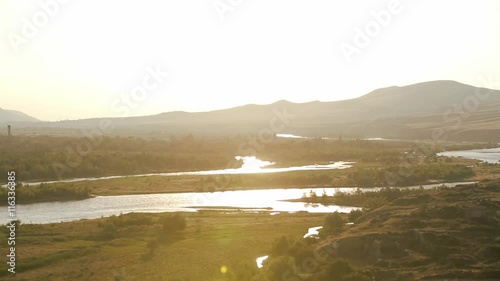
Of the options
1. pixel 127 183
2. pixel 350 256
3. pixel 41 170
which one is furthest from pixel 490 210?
pixel 41 170

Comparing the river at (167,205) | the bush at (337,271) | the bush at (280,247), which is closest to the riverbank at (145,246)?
the bush at (280,247)

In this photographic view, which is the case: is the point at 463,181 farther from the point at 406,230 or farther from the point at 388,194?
the point at 406,230

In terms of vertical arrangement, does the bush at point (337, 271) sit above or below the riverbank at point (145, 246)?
above

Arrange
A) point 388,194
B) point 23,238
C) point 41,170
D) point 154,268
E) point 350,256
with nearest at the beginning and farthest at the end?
point 350,256
point 154,268
point 23,238
point 388,194
point 41,170

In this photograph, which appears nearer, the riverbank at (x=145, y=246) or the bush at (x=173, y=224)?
the riverbank at (x=145, y=246)

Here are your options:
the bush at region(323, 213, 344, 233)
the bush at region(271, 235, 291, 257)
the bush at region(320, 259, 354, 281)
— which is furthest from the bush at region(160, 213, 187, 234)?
the bush at region(320, 259, 354, 281)

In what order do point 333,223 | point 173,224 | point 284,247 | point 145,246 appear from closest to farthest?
point 284,247 < point 145,246 < point 333,223 < point 173,224

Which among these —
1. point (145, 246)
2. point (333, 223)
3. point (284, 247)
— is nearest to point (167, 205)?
point (145, 246)

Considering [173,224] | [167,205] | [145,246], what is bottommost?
[167,205]

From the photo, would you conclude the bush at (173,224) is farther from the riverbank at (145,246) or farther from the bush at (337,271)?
the bush at (337,271)

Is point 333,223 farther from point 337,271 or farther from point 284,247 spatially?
point 337,271

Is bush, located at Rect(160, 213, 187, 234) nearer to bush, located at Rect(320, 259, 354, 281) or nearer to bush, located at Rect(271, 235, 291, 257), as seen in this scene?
bush, located at Rect(271, 235, 291, 257)
